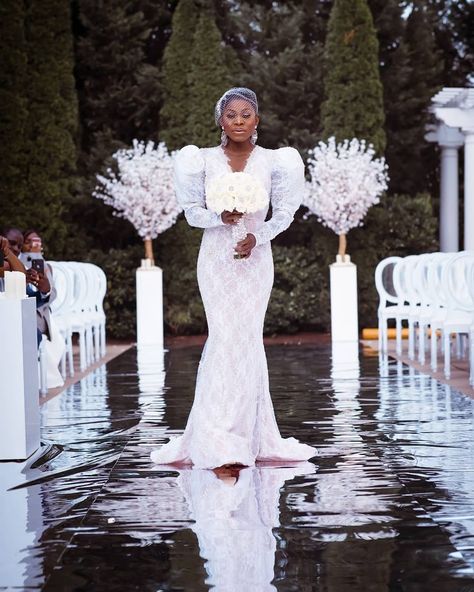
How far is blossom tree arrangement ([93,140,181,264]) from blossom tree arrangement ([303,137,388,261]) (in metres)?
2.23

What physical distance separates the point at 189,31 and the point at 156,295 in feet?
18.0

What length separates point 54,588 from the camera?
4.04 m

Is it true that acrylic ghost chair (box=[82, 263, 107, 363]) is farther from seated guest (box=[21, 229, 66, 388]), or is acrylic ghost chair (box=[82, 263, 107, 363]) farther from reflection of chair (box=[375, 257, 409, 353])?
reflection of chair (box=[375, 257, 409, 353])

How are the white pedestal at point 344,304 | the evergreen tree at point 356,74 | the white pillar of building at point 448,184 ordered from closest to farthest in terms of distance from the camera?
the white pedestal at point 344,304 → the evergreen tree at point 356,74 → the white pillar of building at point 448,184

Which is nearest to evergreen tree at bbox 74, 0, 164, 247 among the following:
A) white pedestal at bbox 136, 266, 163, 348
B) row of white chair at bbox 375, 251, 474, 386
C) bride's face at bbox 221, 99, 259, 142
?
white pedestal at bbox 136, 266, 163, 348

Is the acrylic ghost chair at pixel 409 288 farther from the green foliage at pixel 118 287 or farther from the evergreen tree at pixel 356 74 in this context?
the green foliage at pixel 118 287

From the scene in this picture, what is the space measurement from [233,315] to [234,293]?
4.6 inches

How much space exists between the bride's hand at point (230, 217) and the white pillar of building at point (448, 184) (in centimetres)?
1683

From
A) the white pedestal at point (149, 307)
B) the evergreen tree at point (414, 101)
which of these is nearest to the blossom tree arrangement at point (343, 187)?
the white pedestal at point (149, 307)

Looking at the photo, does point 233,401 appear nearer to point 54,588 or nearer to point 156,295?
point 54,588

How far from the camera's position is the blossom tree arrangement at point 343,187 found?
1858 centimetres

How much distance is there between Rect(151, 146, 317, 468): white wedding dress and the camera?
6.38 m

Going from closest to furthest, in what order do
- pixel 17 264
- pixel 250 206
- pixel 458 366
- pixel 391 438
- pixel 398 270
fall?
pixel 250 206, pixel 391 438, pixel 17 264, pixel 458 366, pixel 398 270

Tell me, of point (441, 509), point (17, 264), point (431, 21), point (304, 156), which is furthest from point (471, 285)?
point (431, 21)
